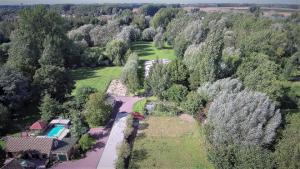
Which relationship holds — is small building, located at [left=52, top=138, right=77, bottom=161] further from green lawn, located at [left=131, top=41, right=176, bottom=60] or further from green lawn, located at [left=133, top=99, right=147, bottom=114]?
green lawn, located at [left=131, top=41, right=176, bottom=60]

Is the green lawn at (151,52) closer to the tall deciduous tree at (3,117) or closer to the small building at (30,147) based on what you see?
the tall deciduous tree at (3,117)

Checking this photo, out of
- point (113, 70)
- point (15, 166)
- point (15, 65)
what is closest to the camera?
point (15, 166)

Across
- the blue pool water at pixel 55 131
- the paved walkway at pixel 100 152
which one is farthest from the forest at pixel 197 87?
the blue pool water at pixel 55 131

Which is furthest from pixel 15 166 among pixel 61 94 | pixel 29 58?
pixel 29 58

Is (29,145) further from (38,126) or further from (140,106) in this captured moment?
(140,106)

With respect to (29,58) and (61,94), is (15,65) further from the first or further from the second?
(61,94)

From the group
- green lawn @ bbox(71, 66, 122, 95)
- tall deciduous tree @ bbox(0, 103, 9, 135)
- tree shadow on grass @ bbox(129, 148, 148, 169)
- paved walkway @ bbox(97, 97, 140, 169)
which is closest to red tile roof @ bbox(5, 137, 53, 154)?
tall deciduous tree @ bbox(0, 103, 9, 135)

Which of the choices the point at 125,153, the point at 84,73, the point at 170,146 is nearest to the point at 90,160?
the point at 125,153
